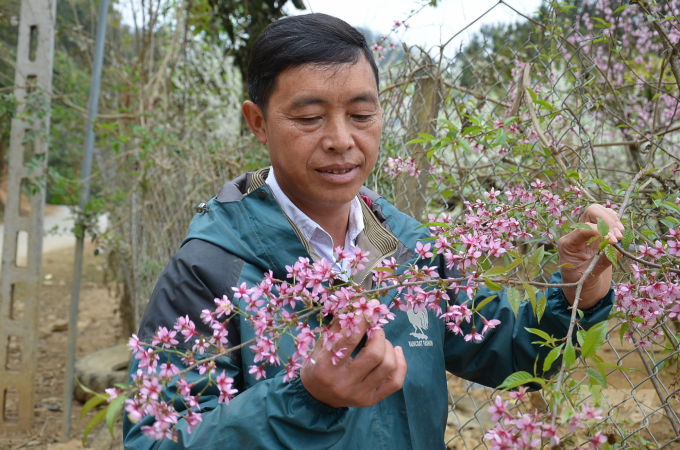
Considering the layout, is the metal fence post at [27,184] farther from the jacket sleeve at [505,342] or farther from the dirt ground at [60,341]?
the jacket sleeve at [505,342]

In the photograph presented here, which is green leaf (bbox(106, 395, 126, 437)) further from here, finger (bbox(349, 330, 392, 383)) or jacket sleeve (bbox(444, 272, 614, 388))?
jacket sleeve (bbox(444, 272, 614, 388))

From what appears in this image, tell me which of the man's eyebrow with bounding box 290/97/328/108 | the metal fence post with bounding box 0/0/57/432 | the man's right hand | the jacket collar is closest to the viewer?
the man's right hand

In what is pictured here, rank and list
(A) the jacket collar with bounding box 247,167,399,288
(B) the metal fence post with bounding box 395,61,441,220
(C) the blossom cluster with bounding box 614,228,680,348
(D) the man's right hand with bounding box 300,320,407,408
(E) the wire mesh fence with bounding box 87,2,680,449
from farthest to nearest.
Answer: (B) the metal fence post with bounding box 395,61,441,220 → (E) the wire mesh fence with bounding box 87,2,680,449 → (A) the jacket collar with bounding box 247,167,399,288 → (C) the blossom cluster with bounding box 614,228,680,348 → (D) the man's right hand with bounding box 300,320,407,408

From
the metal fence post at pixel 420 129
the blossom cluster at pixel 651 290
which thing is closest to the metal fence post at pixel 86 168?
the metal fence post at pixel 420 129

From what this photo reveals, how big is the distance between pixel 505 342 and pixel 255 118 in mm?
1008

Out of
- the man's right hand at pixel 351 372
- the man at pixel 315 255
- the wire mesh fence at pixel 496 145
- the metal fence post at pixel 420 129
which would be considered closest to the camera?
the man's right hand at pixel 351 372

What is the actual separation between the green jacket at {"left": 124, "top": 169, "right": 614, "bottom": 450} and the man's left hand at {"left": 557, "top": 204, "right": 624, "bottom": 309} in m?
0.04

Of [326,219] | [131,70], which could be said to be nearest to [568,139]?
[326,219]

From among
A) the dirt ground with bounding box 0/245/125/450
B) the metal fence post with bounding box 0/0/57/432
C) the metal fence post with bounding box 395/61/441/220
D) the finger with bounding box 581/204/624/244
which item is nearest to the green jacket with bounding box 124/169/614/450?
the finger with bounding box 581/204/624/244

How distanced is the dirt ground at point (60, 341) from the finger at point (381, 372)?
114 inches

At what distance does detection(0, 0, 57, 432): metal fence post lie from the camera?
434 cm

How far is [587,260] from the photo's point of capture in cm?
146

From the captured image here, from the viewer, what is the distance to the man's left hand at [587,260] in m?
1.40

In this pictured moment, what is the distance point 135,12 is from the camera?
5.65 m
